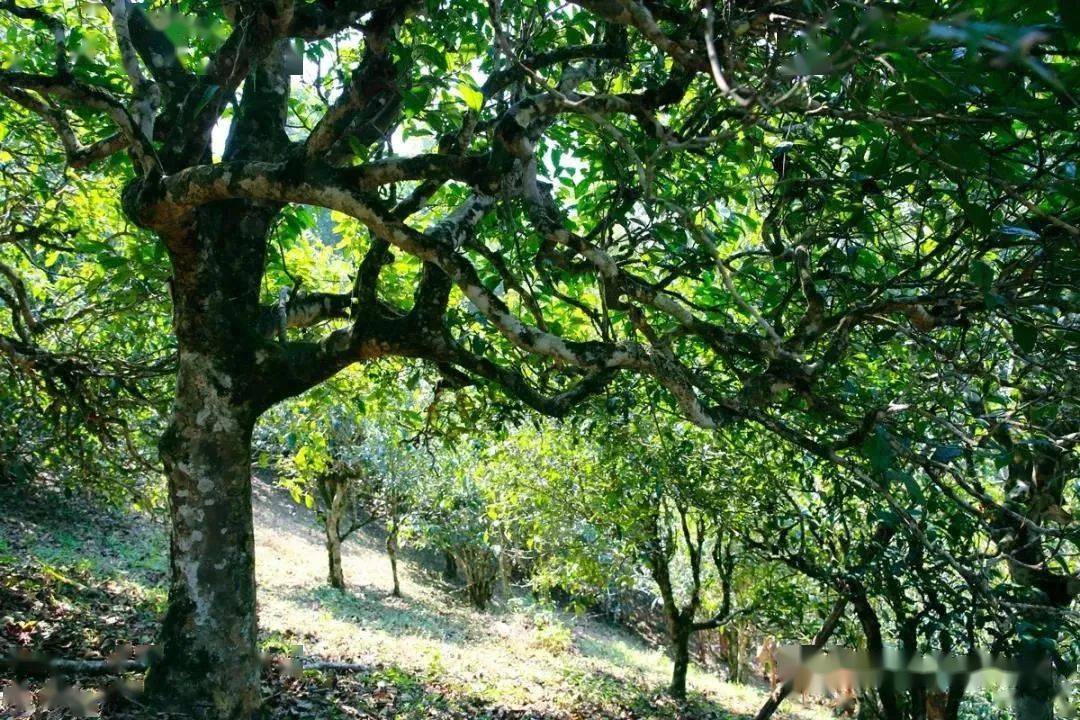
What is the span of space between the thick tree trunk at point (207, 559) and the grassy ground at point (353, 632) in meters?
0.84

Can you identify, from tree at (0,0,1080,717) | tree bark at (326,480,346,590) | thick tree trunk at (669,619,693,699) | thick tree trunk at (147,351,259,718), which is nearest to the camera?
tree at (0,0,1080,717)

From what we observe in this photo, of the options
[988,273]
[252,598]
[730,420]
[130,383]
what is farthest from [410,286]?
[988,273]

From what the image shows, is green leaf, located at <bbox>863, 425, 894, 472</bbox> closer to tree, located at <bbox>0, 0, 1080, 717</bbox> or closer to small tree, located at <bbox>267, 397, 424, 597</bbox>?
tree, located at <bbox>0, 0, 1080, 717</bbox>

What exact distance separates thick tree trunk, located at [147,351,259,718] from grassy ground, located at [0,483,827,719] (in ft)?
2.74

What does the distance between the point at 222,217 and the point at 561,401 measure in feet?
7.48

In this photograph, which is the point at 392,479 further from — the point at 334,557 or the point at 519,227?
the point at 519,227

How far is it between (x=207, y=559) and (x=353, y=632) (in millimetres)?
7516

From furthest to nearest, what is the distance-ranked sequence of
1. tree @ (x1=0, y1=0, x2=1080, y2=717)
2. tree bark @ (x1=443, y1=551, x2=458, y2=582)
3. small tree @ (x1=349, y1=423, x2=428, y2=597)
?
tree bark @ (x1=443, y1=551, x2=458, y2=582) → small tree @ (x1=349, y1=423, x2=428, y2=597) → tree @ (x1=0, y1=0, x2=1080, y2=717)

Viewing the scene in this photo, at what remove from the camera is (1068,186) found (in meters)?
2.19

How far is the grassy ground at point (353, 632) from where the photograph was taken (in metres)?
5.83

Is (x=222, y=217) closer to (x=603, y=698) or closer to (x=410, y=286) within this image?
(x=410, y=286)

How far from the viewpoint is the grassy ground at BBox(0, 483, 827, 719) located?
583cm

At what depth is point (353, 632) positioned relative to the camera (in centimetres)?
1107

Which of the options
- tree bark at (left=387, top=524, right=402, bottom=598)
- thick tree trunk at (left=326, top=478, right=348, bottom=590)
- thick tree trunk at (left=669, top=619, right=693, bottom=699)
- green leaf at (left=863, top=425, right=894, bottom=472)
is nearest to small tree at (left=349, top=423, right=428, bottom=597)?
tree bark at (left=387, top=524, right=402, bottom=598)
